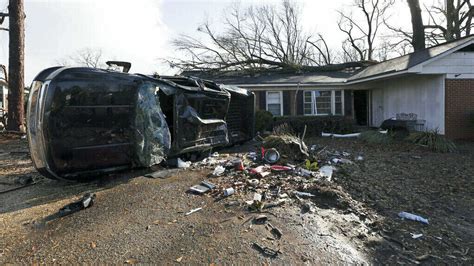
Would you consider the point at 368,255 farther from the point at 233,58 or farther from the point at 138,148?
the point at 233,58

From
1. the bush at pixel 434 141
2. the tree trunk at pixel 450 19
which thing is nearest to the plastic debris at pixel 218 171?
the bush at pixel 434 141

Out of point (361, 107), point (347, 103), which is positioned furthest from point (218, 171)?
point (361, 107)

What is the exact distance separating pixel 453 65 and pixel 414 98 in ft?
6.91

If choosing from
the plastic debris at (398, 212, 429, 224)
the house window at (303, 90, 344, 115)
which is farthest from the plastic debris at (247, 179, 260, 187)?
the house window at (303, 90, 344, 115)

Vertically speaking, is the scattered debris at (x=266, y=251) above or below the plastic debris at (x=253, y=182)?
below

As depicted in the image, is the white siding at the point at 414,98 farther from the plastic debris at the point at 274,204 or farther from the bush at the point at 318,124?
the plastic debris at the point at 274,204

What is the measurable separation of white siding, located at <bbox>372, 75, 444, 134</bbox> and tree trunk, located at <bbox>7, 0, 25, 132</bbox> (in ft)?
52.8

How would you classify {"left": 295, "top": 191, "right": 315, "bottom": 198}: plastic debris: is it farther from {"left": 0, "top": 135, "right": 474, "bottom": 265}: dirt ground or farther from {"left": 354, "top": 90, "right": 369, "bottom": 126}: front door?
{"left": 354, "top": 90, "right": 369, "bottom": 126}: front door

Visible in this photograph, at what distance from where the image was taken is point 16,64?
1324 cm

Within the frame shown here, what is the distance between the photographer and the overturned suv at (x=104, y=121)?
4.81 m

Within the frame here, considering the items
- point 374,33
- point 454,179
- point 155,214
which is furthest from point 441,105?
point 374,33

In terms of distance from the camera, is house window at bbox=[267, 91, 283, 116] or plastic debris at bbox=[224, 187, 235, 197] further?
house window at bbox=[267, 91, 283, 116]

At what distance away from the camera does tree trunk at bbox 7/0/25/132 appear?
1313 centimetres

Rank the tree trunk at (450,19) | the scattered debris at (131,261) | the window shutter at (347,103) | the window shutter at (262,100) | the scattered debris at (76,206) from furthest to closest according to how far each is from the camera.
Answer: the tree trunk at (450,19)
the window shutter at (347,103)
the window shutter at (262,100)
the scattered debris at (76,206)
the scattered debris at (131,261)
